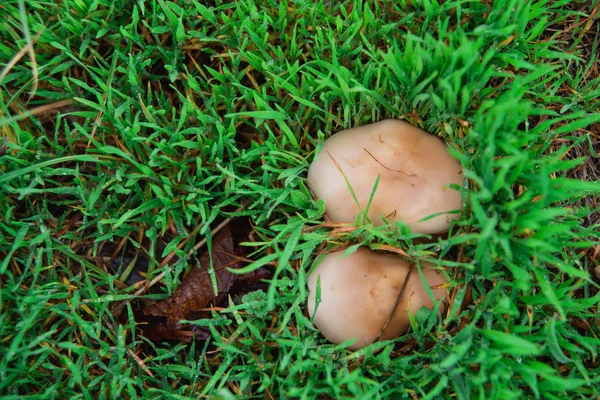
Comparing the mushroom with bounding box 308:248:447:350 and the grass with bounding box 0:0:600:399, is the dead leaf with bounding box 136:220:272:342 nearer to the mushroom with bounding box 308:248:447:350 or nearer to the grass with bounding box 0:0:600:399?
the grass with bounding box 0:0:600:399

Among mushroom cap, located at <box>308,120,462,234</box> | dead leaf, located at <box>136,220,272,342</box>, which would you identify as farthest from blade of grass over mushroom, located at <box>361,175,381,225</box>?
dead leaf, located at <box>136,220,272,342</box>

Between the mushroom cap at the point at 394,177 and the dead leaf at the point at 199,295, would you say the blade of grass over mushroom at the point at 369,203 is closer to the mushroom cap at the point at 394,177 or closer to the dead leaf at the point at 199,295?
the mushroom cap at the point at 394,177

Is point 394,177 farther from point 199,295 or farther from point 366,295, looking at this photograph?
point 199,295

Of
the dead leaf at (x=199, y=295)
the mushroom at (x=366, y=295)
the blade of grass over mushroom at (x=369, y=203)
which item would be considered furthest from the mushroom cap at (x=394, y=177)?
the dead leaf at (x=199, y=295)

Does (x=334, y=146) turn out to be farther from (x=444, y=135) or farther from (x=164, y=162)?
(x=164, y=162)

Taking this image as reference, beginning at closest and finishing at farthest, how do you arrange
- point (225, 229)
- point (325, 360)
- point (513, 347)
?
point (513, 347), point (325, 360), point (225, 229)

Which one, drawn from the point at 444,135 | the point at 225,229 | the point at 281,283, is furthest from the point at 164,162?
the point at 444,135
